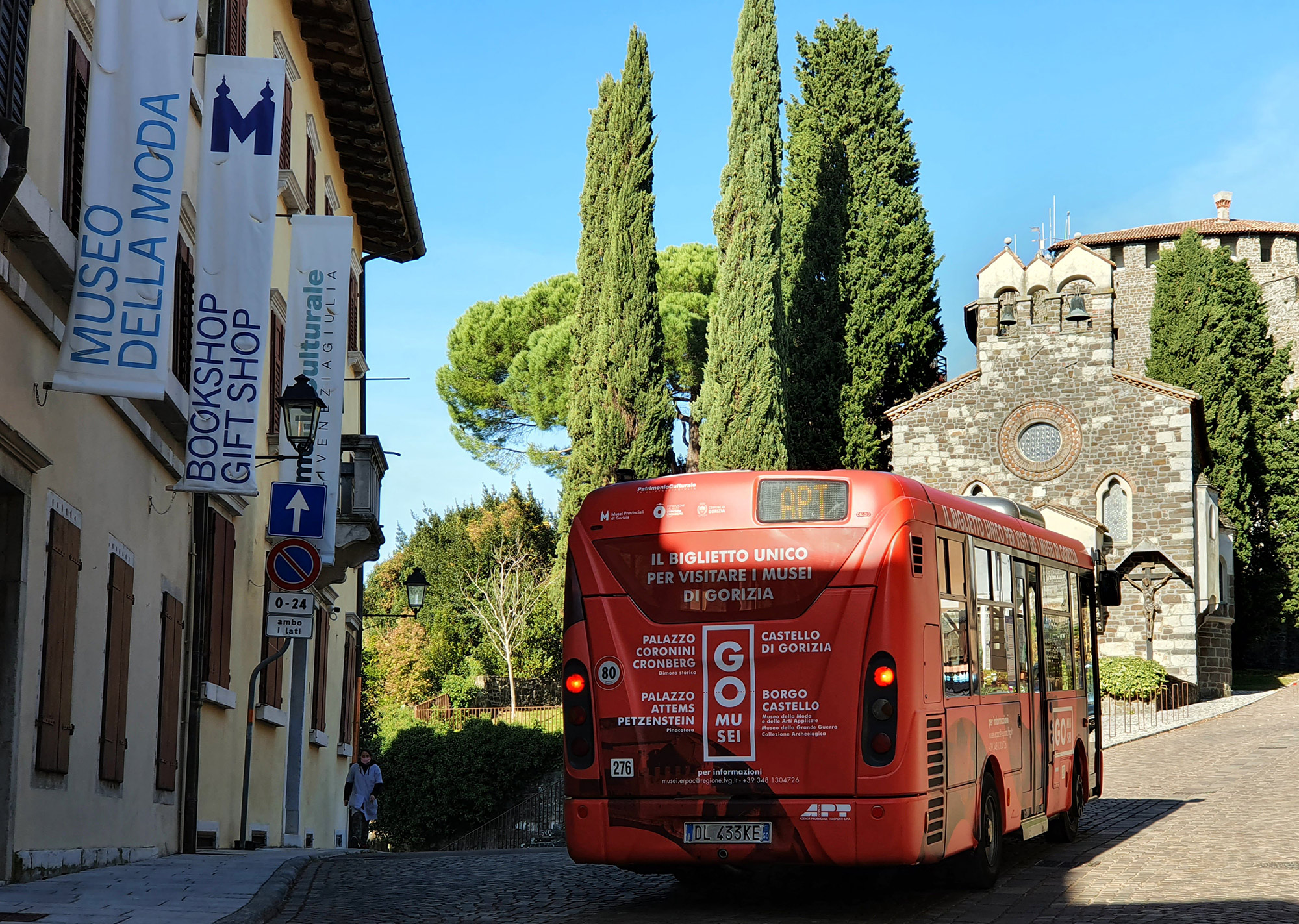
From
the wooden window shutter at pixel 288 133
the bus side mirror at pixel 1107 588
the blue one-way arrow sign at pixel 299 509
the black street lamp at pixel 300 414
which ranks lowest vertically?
the bus side mirror at pixel 1107 588

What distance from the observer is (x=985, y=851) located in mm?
9828

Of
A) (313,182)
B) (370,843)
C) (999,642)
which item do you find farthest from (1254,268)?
(999,642)

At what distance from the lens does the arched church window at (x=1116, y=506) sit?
1582 inches

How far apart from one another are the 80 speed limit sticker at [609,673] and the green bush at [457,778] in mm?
24531

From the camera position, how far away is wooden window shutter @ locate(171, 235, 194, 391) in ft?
42.1

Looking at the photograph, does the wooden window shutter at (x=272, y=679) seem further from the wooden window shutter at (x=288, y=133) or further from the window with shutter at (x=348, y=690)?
the window with shutter at (x=348, y=690)

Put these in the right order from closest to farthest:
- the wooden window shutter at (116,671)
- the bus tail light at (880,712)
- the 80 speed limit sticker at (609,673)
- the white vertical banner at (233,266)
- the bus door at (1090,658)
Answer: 1. the bus tail light at (880,712)
2. the 80 speed limit sticker at (609,673)
3. the wooden window shutter at (116,671)
4. the white vertical banner at (233,266)
5. the bus door at (1090,658)

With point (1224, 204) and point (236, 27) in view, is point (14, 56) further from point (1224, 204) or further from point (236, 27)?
point (1224, 204)

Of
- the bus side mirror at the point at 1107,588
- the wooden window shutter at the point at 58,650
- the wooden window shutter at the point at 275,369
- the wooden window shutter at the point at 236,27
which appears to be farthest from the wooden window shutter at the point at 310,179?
the bus side mirror at the point at 1107,588

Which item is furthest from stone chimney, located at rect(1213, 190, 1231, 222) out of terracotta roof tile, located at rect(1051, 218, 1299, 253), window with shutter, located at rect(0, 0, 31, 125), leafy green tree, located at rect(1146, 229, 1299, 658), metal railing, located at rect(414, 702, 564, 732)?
window with shutter, located at rect(0, 0, 31, 125)

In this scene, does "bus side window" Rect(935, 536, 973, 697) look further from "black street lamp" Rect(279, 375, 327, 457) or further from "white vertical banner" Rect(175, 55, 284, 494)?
"black street lamp" Rect(279, 375, 327, 457)

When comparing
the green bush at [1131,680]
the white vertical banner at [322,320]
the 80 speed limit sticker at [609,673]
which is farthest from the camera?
the green bush at [1131,680]

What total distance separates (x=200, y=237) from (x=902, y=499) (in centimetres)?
596

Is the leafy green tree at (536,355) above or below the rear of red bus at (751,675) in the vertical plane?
above
